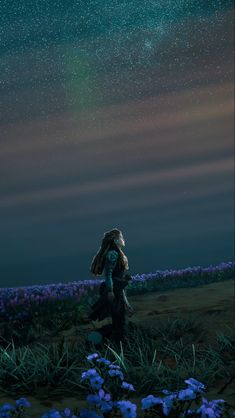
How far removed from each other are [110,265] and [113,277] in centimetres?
34

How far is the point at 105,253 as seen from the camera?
10.1 meters

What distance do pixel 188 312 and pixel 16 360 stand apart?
6082 mm

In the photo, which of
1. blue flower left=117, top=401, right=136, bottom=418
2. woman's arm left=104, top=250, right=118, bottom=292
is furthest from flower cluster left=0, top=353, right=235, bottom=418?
woman's arm left=104, top=250, right=118, bottom=292

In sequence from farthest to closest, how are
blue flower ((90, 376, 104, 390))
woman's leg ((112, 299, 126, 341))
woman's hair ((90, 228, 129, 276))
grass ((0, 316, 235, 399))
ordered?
1. woman's leg ((112, 299, 126, 341))
2. woman's hair ((90, 228, 129, 276))
3. grass ((0, 316, 235, 399))
4. blue flower ((90, 376, 104, 390))

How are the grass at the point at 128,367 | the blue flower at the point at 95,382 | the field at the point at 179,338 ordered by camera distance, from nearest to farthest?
the blue flower at the point at 95,382 → the field at the point at 179,338 → the grass at the point at 128,367

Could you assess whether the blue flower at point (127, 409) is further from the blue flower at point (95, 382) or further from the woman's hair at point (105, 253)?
the woman's hair at point (105, 253)

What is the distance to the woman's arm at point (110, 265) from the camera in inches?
391

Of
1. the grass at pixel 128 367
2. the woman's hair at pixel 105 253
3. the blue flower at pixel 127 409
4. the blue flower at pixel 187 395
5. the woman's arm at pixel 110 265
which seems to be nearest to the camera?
the blue flower at pixel 127 409

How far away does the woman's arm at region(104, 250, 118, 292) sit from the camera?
9930 millimetres

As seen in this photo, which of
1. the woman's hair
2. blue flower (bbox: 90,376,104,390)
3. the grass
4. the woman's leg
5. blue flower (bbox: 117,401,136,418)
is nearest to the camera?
blue flower (bbox: 117,401,136,418)

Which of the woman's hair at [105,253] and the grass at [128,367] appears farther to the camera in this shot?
the woman's hair at [105,253]

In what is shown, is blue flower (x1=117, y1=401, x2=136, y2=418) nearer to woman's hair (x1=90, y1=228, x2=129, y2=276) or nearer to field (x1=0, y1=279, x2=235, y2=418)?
field (x1=0, y1=279, x2=235, y2=418)

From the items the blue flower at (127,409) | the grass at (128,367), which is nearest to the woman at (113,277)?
the grass at (128,367)

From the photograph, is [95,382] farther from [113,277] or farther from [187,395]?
[113,277]
